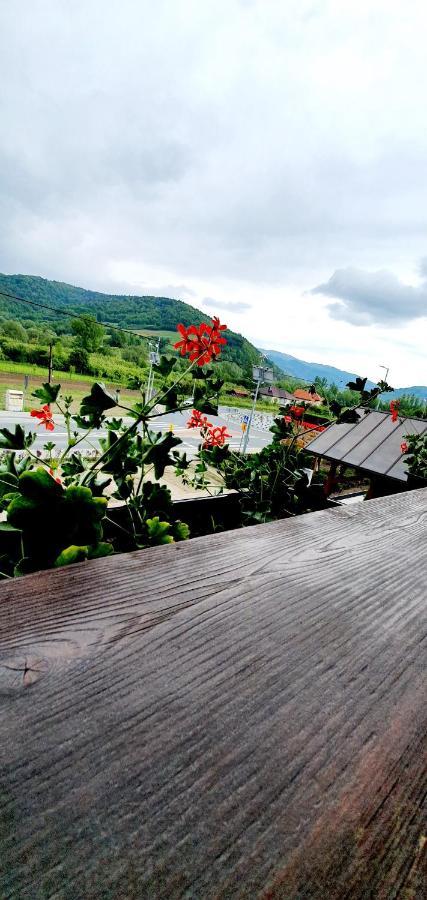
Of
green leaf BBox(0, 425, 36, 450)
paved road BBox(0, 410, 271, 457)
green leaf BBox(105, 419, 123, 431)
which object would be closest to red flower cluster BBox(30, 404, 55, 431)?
green leaf BBox(105, 419, 123, 431)

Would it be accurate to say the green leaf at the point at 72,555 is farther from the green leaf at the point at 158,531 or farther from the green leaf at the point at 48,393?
the green leaf at the point at 48,393

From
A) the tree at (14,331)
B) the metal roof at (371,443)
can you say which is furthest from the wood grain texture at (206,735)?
the tree at (14,331)

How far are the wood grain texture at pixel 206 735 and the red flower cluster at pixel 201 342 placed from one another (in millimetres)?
984

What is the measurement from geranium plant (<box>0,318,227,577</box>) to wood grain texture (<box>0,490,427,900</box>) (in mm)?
266

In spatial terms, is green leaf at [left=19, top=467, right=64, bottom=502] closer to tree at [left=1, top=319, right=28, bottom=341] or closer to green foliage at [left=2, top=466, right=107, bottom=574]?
green foliage at [left=2, top=466, right=107, bottom=574]

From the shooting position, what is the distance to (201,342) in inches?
53.1

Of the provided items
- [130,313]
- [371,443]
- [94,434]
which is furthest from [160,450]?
[130,313]

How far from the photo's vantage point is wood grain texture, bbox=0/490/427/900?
20cm

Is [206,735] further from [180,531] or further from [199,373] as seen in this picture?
[199,373]

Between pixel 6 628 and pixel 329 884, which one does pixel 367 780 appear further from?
pixel 6 628

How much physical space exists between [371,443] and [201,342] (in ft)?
12.0

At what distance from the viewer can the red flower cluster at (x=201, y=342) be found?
4.39 ft

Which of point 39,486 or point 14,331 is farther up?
point 14,331

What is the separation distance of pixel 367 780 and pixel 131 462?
1.00 meters
